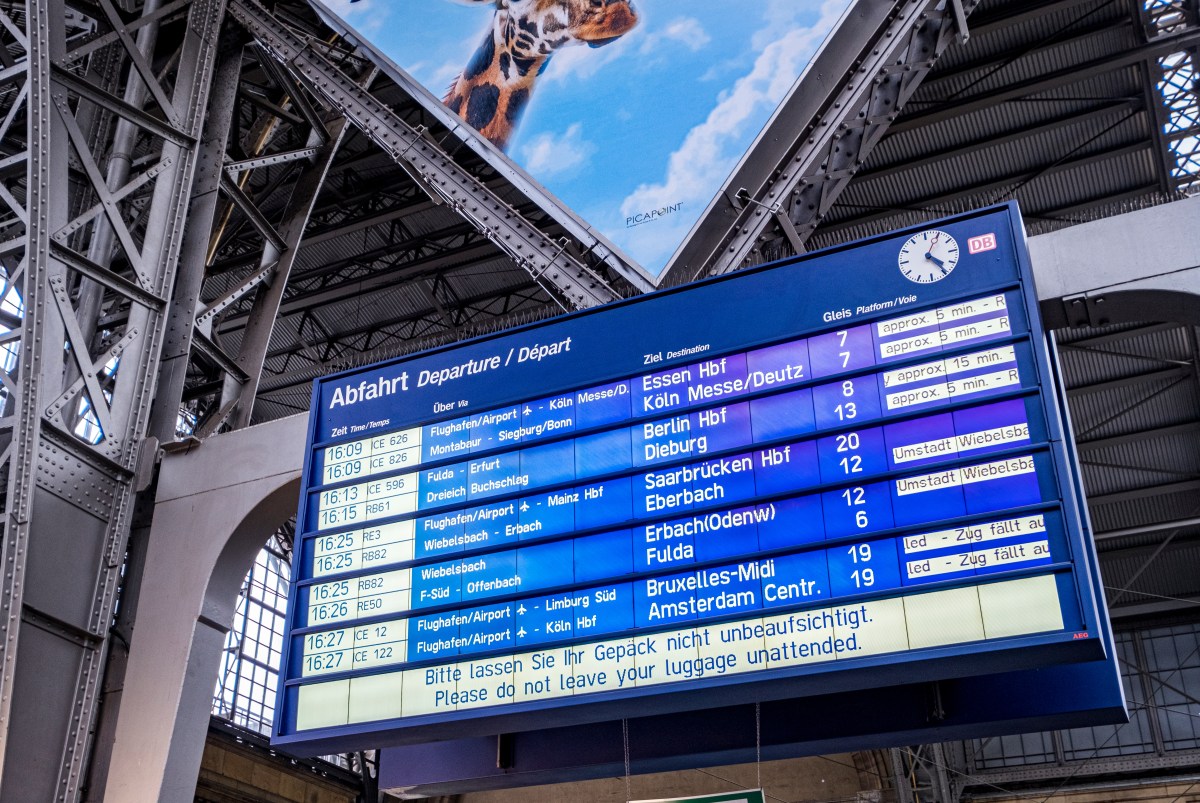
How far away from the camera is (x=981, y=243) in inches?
359

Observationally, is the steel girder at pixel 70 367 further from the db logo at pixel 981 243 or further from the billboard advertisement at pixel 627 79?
the db logo at pixel 981 243

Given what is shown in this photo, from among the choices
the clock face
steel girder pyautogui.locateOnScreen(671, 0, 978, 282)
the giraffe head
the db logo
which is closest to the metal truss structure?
steel girder pyautogui.locateOnScreen(671, 0, 978, 282)

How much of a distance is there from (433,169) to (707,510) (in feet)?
22.2

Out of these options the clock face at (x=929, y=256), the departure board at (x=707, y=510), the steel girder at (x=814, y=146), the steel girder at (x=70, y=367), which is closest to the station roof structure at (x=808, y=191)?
the steel girder at (x=814, y=146)

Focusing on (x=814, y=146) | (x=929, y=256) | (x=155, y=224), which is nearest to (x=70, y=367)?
(x=155, y=224)

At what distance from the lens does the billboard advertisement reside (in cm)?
1165

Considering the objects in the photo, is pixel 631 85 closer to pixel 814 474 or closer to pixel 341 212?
pixel 814 474

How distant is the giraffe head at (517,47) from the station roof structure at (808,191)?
0.33 meters

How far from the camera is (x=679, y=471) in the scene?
9227 mm

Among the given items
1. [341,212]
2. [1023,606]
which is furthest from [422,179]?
[341,212]

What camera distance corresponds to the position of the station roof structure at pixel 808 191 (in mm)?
11844

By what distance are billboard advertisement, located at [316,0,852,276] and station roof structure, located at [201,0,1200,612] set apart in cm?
23

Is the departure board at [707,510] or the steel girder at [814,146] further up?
the steel girder at [814,146]

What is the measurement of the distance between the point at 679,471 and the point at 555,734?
256 cm
